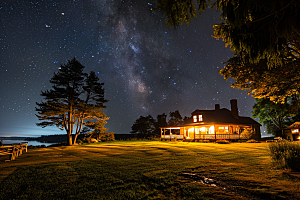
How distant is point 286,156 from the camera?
6516 mm

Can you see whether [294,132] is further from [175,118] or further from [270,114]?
[175,118]

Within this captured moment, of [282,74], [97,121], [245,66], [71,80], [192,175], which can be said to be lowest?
[192,175]

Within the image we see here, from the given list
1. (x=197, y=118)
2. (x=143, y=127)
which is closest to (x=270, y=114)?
(x=197, y=118)

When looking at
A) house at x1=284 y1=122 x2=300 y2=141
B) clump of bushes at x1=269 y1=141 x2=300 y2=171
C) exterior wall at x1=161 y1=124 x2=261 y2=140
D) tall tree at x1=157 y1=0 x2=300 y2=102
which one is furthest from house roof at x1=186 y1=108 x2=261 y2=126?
tall tree at x1=157 y1=0 x2=300 y2=102

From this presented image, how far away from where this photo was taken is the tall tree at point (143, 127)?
5488 centimetres

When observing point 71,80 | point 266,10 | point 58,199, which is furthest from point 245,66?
point 71,80

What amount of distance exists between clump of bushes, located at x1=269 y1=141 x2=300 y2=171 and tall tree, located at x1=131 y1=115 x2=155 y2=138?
48105 mm

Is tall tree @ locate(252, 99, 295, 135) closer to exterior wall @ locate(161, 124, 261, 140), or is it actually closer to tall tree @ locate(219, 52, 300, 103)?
exterior wall @ locate(161, 124, 261, 140)

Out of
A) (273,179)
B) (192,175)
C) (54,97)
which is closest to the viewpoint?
(273,179)

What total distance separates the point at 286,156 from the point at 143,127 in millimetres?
49699

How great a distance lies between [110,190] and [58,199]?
1.31 metres

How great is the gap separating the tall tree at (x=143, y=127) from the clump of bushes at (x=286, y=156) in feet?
158

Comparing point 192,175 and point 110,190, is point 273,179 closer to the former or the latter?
point 192,175

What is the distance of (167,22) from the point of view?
481 centimetres
